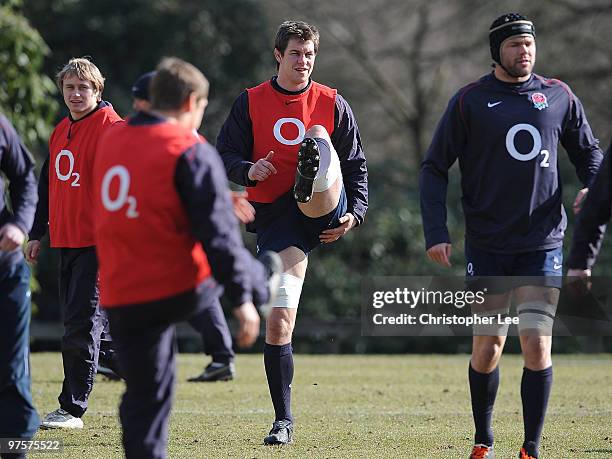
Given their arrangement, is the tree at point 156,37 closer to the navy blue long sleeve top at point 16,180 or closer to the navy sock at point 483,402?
the navy sock at point 483,402

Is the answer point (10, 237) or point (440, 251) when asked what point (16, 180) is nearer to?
point (10, 237)

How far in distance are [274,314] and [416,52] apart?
21.2 metres

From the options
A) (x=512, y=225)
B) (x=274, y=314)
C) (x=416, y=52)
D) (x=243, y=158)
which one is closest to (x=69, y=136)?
(x=243, y=158)

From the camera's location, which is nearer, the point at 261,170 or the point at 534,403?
the point at 534,403

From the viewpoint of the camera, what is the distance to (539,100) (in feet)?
21.4

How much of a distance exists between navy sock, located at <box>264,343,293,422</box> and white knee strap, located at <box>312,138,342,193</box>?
41.9 inches

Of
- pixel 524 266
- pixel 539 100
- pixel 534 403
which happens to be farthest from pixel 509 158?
pixel 534 403

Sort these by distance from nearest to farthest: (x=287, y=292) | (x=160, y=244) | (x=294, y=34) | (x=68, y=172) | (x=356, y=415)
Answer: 1. (x=160, y=244)
2. (x=287, y=292)
3. (x=294, y=34)
4. (x=68, y=172)
5. (x=356, y=415)

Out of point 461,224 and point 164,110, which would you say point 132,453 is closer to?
point 164,110

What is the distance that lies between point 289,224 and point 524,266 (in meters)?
1.72

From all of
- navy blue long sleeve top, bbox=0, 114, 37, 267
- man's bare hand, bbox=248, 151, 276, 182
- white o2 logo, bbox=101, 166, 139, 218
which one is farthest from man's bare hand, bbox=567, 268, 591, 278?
navy blue long sleeve top, bbox=0, 114, 37, 267

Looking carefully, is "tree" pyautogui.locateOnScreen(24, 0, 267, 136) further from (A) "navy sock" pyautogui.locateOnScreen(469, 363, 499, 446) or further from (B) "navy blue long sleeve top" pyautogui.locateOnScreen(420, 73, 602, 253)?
(A) "navy sock" pyautogui.locateOnScreen(469, 363, 499, 446)

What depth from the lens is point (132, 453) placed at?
195 inches

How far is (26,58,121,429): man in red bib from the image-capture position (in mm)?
7805
